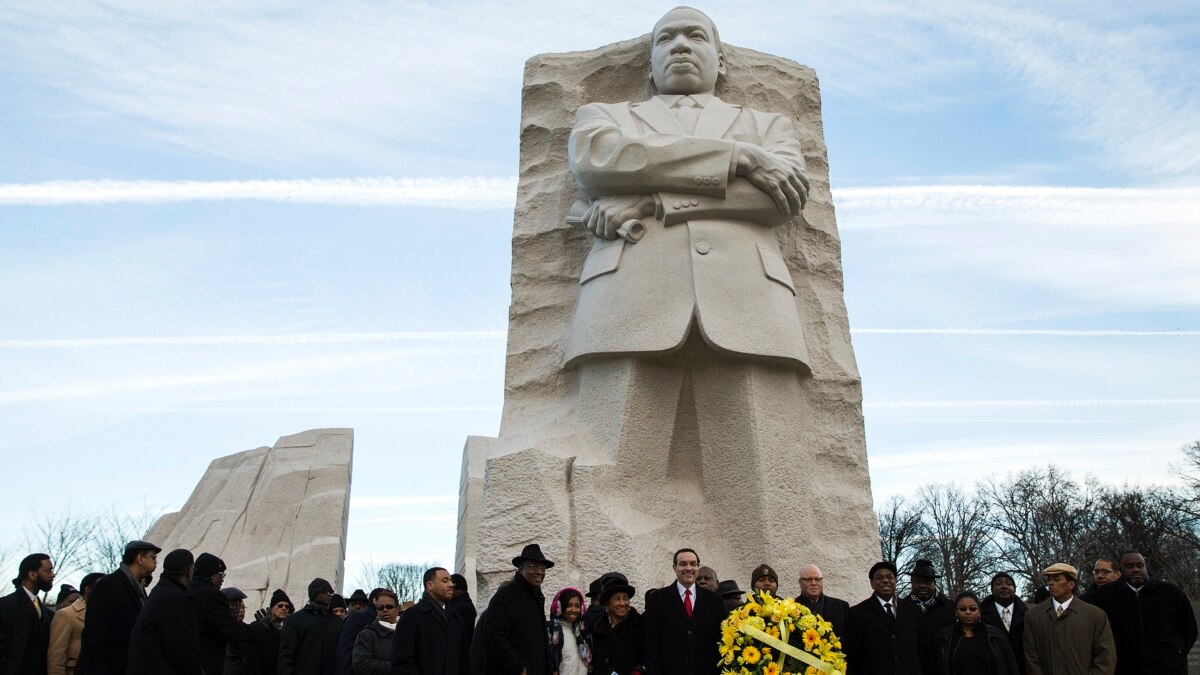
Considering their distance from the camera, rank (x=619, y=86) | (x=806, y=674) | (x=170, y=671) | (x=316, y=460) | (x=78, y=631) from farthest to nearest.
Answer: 1. (x=316, y=460)
2. (x=619, y=86)
3. (x=78, y=631)
4. (x=170, y=671)
5. (x=806, y=674)

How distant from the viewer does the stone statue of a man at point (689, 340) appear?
6016mm

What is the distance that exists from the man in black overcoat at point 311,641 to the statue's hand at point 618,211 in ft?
8.85

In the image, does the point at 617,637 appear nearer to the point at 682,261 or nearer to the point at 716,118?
the point at 682,261

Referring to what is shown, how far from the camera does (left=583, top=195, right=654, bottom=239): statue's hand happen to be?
6.32 m

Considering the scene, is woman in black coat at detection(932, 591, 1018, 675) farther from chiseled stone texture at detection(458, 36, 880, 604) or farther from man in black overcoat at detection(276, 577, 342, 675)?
man in black overcoat at detection(276, 577, 342, 675)

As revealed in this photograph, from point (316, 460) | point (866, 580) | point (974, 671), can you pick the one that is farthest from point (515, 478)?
point (316, 460)

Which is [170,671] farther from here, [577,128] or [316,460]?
[316,460]

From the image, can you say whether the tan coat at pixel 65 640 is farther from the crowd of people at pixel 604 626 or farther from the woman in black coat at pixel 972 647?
the woman in black coat at pixel 972 647

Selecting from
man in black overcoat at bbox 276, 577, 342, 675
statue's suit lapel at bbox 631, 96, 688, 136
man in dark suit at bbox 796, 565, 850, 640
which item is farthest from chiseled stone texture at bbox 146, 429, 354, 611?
man in dark suit at bbox 796, 565, 850, 640

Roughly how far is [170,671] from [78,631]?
62.9 inches

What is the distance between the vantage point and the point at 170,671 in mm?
4672

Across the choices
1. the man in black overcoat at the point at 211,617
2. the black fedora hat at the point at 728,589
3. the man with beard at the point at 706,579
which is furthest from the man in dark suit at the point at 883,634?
the man in black overcoat at the point at 211,617

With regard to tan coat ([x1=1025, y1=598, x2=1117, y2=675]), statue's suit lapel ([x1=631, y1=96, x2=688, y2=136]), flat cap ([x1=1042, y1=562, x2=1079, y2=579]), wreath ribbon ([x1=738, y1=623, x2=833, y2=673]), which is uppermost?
statue's suit lapel ([x1=631, y1=96, x2=688, y2=136])

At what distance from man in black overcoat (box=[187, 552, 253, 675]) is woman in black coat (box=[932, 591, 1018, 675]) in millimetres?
3276
